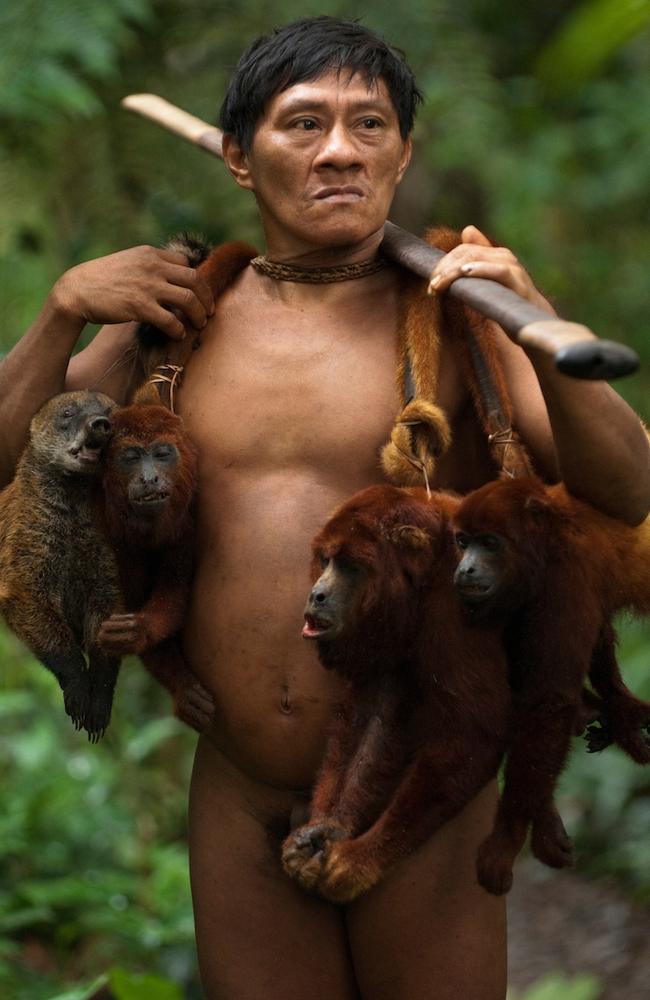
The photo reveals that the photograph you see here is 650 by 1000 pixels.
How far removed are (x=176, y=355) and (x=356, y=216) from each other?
1.56 ft

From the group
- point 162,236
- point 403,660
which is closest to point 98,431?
point 403,660

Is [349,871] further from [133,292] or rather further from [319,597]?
[133,292]

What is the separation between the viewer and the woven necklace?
2920 millimetres

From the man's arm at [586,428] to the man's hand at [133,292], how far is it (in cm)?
65

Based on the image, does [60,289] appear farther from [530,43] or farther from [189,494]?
[530,43]

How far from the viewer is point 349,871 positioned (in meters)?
2.39

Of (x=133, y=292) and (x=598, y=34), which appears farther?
(x=598, y=34)

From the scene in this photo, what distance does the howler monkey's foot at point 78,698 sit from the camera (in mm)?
2840

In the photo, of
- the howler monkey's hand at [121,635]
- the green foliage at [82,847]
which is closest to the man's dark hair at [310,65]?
the howler monkey's hand at [121,635]

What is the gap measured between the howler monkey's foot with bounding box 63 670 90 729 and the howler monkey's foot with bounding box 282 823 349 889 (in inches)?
23.0

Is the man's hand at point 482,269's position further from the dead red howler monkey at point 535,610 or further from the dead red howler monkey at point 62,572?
the dead red howler monkey at point 62,572

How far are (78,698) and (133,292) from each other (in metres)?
0.81

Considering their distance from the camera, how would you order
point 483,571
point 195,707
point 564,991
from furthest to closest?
point 564,991 < point 195,707 < point 483,571

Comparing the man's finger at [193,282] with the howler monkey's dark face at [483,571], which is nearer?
the howler monkey's dark face at [483,571]
